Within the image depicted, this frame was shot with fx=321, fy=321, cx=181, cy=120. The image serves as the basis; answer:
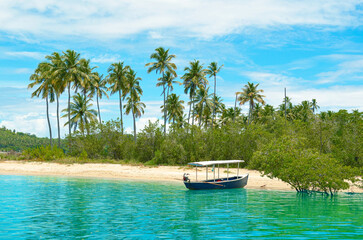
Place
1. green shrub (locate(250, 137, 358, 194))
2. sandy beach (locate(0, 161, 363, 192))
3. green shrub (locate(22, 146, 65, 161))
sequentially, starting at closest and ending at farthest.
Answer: green shrub (locate(250, 137, 358, 194)) → sandy beach (locate(0, 161, 363, 192)) → green shrub (locate(22, 146, 65, 161))

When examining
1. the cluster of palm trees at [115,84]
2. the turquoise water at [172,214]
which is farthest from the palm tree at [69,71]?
the turquoise water at [172,214]

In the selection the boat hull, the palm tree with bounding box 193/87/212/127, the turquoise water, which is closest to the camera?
the turquoise water

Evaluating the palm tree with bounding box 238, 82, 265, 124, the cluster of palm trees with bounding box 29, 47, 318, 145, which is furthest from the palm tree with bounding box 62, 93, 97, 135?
the palm tree with bounding box 238, 82, 265, 124

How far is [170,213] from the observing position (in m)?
18.0

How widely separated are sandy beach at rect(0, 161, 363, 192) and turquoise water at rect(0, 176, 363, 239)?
7388 millimetres

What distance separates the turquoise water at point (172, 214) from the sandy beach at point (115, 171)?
7388 millimetres

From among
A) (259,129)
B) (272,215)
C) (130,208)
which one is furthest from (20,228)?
(259,129)

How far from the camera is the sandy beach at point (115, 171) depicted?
34.9 m

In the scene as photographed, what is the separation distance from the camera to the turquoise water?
13.8 metres

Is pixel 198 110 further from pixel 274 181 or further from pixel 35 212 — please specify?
pixel 35 212

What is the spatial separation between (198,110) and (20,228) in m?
64.6

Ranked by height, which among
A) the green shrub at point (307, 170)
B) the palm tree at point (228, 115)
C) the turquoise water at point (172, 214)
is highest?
the palm tree at point (228, 115)

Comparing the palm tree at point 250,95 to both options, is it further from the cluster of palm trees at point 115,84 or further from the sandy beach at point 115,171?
the sandy beach at point 115,171

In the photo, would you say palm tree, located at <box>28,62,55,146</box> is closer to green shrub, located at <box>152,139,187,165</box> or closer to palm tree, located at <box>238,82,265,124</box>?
green shrub, located at <box>152,139,187,165</box>
